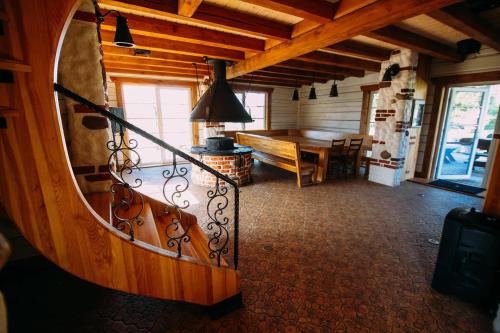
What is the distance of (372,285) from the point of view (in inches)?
75.8

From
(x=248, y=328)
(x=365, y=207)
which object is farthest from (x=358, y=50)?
(x=248, y=328)

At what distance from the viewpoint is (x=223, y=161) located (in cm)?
432

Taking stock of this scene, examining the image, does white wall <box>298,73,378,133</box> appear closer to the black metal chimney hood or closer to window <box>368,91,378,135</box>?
window <box>368,91,378,135</box>

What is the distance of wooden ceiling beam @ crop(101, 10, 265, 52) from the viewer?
2.80 m

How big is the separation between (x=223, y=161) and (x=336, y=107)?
4.41 metres

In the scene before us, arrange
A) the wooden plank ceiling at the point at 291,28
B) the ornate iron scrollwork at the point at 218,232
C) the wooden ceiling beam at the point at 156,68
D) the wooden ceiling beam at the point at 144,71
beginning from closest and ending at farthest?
the ornate iron scrollwork at the point at 218,232, the wooden plank ceiling at the point at 291,28, the wooden ceiling beam at the point at 156,68, the wooden ceiling beam at the point at 144,71

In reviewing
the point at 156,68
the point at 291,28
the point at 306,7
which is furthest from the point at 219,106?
the point at 306,7

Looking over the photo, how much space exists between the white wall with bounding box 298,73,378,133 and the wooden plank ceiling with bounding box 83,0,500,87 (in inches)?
67.9

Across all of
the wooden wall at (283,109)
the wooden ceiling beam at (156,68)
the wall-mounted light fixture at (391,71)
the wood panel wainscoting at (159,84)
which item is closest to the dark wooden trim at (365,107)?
the wall-mounted light fixture at (391,71)

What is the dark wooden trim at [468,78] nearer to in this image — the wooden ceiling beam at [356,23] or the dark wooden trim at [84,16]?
the wooden ceiling beam at [356,23]

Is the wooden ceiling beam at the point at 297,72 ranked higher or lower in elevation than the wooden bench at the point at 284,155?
higher

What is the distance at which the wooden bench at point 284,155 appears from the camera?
4.29 m

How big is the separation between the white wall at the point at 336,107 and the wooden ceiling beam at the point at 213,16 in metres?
4.03

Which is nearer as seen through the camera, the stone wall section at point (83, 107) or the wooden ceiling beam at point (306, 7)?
the stone wall section at point (83, 107)
